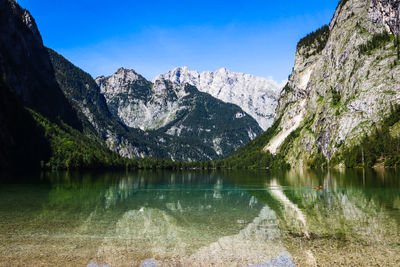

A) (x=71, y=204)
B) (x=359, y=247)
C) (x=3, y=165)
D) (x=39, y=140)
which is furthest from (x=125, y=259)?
(x=39, y=140)

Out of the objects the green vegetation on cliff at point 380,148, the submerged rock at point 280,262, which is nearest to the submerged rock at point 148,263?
the submerged rock at point 280,262

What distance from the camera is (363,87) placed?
196 meters

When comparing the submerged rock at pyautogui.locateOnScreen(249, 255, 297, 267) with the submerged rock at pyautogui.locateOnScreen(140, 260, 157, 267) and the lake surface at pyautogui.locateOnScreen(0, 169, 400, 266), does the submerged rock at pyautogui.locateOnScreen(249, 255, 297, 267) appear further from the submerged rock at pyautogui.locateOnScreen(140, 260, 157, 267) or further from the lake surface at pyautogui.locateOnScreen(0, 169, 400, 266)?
the submerged rock at pyautogui.locateOnScreen(140, 260, 157, 267)

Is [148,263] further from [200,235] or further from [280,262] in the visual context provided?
[280,262]

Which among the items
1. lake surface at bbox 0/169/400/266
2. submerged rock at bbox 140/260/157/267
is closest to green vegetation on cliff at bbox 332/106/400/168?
lake surface at bbox 0/169/400/266

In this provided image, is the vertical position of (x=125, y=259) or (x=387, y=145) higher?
(x=387, y=145)

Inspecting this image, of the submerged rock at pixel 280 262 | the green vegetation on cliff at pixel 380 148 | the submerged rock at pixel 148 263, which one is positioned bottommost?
the submerged rock at pixel 148 263

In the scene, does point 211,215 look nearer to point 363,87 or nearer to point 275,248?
point 275,248

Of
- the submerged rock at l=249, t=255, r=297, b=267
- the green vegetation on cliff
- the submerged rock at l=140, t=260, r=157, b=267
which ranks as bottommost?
the submerged rock at l=140, t=260, r=157, b=267

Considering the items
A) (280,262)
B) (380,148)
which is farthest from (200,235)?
(380,148)

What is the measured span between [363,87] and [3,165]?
209 metres

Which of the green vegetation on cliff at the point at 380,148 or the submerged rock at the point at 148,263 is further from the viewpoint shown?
the green vegetation on cliff at the point at 380,148

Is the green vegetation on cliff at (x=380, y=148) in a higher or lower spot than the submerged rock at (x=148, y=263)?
higher

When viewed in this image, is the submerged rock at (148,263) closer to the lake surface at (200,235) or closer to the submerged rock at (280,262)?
the lake surface at (200,235)
